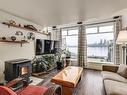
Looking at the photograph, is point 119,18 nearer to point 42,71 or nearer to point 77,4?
point 77,4

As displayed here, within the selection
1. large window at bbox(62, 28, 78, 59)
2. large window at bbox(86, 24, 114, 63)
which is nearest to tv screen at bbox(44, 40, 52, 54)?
large window at bbox(62, 28, 78, 59)

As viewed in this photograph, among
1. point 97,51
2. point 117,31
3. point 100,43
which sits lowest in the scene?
point 97,51

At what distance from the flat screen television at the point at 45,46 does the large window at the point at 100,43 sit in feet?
6.33

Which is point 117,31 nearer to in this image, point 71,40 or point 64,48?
point 71,40

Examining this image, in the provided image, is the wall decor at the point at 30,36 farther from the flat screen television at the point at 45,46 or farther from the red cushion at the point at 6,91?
the red cushion at the point at 6,91

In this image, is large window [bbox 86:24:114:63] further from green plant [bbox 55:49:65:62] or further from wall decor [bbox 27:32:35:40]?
wall decor [bbox 27:32:35:40]

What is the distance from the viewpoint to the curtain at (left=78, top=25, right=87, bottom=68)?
17.8 ft

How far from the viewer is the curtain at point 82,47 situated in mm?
5426

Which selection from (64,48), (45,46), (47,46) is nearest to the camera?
(45,46)

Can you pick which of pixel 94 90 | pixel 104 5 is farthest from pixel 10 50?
pixel 104 5

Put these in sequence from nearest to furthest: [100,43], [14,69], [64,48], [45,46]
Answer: [14,69] < [45,46] < [100,43] < [64,48]

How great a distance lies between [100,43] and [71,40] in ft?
5.71

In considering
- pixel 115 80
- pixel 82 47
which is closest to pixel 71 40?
pixel 82 47

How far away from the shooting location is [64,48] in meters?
6.22
